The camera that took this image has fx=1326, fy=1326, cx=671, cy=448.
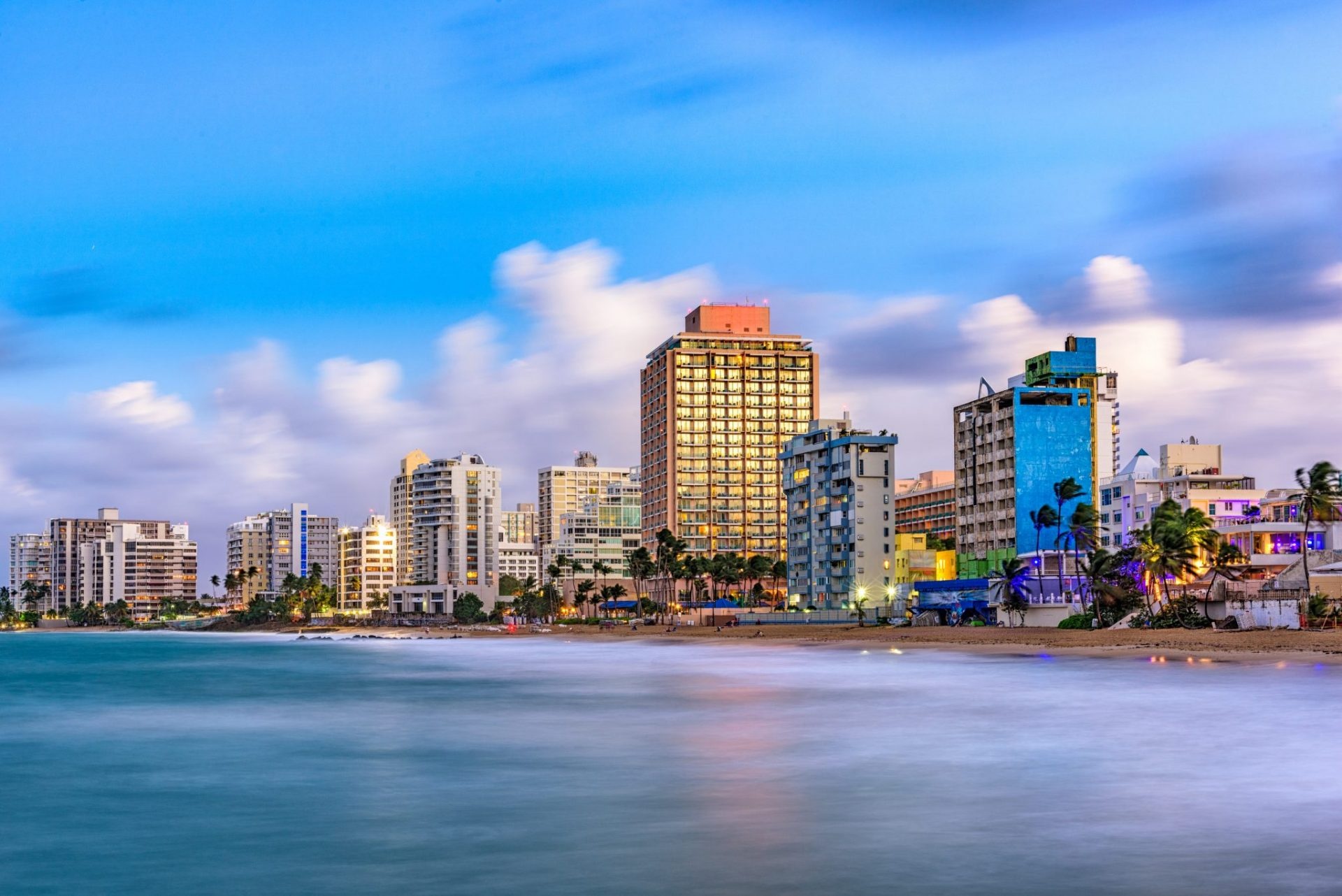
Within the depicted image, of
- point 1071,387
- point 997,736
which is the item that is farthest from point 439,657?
point 997,736

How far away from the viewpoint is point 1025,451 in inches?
6777

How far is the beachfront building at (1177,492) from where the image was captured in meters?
176

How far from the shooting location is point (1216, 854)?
83.1 ft

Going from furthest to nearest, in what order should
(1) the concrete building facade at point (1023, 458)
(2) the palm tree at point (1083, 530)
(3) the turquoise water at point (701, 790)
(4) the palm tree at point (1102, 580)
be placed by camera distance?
1. (1) the concrete building facade at point (1023, 458)
2. (2) the palm tree at point (1083, 530)
3. (4) the palm tree at point (1102, 580)
4. (3) the turquoise water at point (701, 790)

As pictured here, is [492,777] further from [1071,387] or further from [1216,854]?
[1071,387]

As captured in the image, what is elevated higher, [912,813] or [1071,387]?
[1071,387]

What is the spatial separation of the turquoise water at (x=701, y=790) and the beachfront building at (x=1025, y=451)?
97118 millimetres

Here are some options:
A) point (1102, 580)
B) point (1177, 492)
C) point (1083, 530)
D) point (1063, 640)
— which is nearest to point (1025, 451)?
point (1177, 492)

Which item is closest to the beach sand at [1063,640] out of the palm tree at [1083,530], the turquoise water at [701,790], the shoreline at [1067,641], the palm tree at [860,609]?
the shoreline at [1067,641]

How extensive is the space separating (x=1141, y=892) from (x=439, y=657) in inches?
4860

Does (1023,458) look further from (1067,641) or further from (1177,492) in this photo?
(1067,641)

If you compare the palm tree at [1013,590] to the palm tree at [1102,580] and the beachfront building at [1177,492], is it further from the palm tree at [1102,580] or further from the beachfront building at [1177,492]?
the beachfront building at [1177,492]

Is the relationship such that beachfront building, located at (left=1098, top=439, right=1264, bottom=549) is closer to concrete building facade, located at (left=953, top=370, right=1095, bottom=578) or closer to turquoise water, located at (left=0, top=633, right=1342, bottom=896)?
concrete building facade, located at (left=953, top=370, right=1095, bottom=578)

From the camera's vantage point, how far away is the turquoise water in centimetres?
2472
